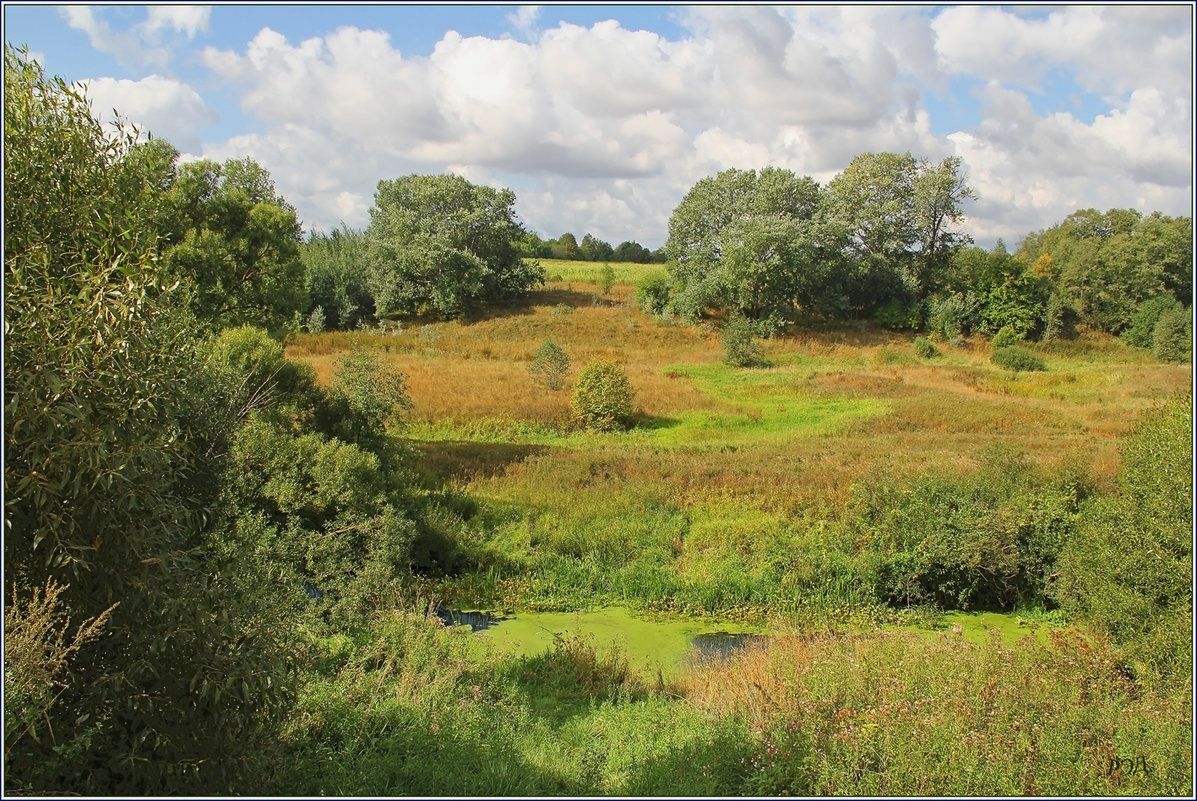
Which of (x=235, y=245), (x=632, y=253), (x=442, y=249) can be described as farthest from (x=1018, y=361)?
(x=632, y=253)

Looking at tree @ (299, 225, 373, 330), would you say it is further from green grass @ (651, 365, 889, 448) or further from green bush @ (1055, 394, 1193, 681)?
green bush @ (1055, 394, 1193, 681)

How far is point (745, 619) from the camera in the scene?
14297mm

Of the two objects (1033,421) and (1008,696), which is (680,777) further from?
(1033,421)

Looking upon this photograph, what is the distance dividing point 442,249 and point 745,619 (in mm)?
A: 45992

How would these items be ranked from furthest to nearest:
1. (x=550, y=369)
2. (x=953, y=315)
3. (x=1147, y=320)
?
(x=1147, y=320), (x=953, y=315), (x=550, y=369)

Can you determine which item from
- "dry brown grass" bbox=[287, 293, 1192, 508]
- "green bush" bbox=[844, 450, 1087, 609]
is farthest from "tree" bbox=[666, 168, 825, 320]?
"green bush" bbox=[844, 450, 1087, 609]

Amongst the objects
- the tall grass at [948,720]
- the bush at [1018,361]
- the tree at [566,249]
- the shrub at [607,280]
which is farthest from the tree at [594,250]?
the tall grass at [948,720]

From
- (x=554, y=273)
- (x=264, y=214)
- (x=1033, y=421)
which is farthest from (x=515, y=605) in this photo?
(x=554, y=273)

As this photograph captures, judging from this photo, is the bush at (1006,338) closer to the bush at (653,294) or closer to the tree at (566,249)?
the bush at (653,294)

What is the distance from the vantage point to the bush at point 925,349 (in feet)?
159

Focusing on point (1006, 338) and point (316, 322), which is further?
point (1006, 338)

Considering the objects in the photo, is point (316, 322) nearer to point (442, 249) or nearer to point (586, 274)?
point (442, 249)

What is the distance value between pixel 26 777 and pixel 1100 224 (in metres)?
89.2

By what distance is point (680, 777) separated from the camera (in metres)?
7.61
